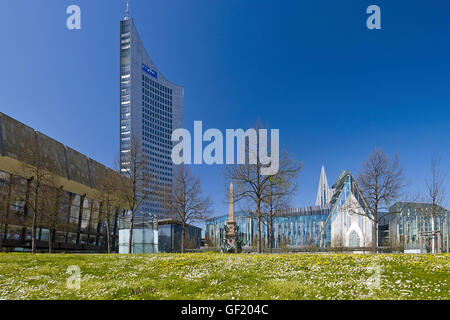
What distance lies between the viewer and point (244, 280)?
42.0 feet

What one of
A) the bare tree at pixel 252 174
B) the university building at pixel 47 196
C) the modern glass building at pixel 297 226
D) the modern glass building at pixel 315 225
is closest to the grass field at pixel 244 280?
the bare tree at pixel 252 174

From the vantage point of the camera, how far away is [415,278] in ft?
39.6

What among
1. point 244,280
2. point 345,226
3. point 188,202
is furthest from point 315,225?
point 244,280

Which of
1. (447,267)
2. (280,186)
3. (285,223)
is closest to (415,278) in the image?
(447,267)

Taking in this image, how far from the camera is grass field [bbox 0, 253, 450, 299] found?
10.6 meters

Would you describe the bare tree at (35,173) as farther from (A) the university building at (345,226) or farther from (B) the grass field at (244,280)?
(A) the university building at (345,226)

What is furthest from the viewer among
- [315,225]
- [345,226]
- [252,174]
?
[315,225]

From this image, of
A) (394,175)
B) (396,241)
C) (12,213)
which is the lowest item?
(396,241)

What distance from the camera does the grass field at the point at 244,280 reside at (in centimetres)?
1062

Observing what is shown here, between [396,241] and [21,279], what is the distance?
8017cm

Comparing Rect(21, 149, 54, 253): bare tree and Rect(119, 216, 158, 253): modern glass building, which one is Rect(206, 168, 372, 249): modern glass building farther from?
Rect(21, 149, 54, 253): bare tree

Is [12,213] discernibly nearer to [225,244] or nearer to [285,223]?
[225,244]

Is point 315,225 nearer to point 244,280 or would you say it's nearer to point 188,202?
point 188,202
